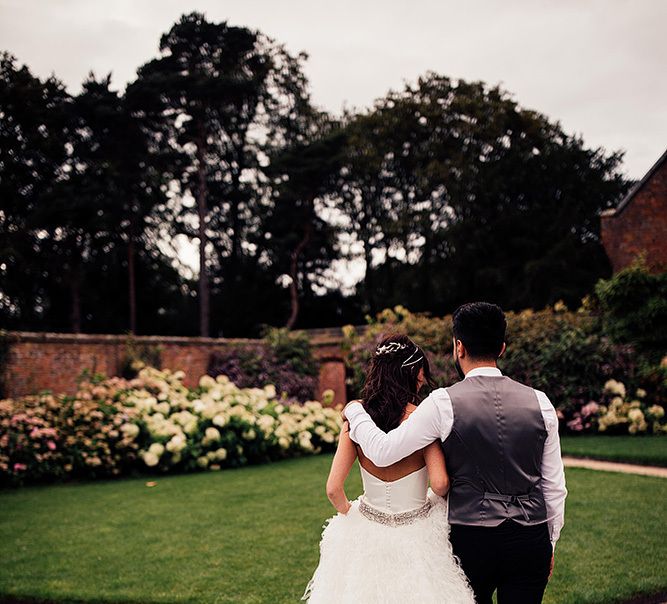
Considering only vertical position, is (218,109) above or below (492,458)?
above

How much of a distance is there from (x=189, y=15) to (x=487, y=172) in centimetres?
1395

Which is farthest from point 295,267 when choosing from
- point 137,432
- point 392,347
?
point 392,347

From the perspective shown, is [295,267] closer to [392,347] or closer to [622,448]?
[622,448]

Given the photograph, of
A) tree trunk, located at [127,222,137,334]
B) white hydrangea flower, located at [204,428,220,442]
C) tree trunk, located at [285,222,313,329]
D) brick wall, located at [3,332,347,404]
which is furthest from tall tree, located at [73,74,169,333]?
white hydrangea flower, located at [204,428,220,442]

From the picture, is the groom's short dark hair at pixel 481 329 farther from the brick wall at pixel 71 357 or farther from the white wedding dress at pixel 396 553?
the brick wall at pixel 71 357

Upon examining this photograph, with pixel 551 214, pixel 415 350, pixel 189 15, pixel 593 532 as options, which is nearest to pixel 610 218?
pixel 551 214

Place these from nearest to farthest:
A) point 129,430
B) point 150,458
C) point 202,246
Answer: point 150,458 < point 129,430 < point 202,246

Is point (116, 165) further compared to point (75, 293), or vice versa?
point (75, 293)

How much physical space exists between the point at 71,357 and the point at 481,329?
39.8 feet

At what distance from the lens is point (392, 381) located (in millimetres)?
2627

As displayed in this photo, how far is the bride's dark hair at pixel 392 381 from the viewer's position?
2.59m

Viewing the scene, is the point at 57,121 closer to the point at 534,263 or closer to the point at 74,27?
the point at 74,27

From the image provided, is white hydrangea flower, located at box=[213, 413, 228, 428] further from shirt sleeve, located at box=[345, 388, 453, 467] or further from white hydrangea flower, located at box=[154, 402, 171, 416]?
shirt sleeve, located at box=[345, 388, 453, 467]

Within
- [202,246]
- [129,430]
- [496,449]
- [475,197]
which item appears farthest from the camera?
[475,197]
